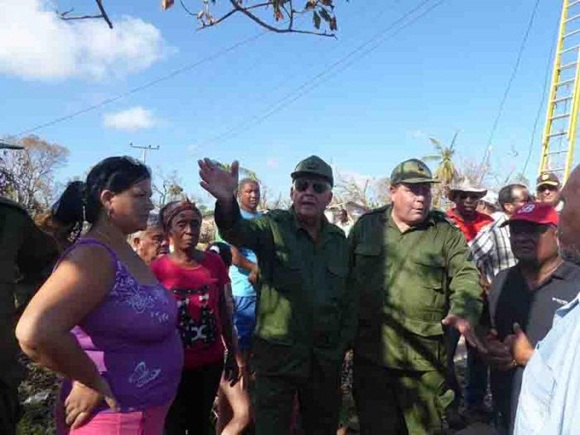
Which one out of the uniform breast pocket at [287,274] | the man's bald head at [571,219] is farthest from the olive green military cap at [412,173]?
the man's bald head at [571,219]

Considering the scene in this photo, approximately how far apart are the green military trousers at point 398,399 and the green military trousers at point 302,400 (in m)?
0.23

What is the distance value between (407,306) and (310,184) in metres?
0.99

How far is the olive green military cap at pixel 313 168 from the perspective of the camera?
3.62m

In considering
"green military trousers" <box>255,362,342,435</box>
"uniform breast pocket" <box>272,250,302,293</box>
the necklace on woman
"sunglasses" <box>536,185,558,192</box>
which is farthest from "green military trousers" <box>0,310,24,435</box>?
"sunglasses" <box>536,185,558,192</box>

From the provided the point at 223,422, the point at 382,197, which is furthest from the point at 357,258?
the point at 382,197

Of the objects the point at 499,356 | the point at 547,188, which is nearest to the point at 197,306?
the point at 499,356

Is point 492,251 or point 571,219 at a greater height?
point 571,219

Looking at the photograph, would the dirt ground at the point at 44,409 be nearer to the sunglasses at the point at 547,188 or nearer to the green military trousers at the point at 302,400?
the green military trousers at the point at 302,400

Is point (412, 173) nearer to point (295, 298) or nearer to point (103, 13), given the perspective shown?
point (295, 298)

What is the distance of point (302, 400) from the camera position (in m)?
3.57

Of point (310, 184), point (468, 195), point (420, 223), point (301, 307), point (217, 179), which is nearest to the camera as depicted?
point (217, 179)

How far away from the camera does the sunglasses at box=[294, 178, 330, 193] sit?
11.9 feet

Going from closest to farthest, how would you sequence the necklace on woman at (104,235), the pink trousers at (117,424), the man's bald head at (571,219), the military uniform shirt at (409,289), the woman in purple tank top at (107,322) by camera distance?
the man's bald head at (571,219) → the woman in purple tank top at (107,322) → the pink trousers at (117,424) → the necklace on woman at (104,235) → the military uniform shirt at (409,289)

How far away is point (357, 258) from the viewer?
3846 millimetres
